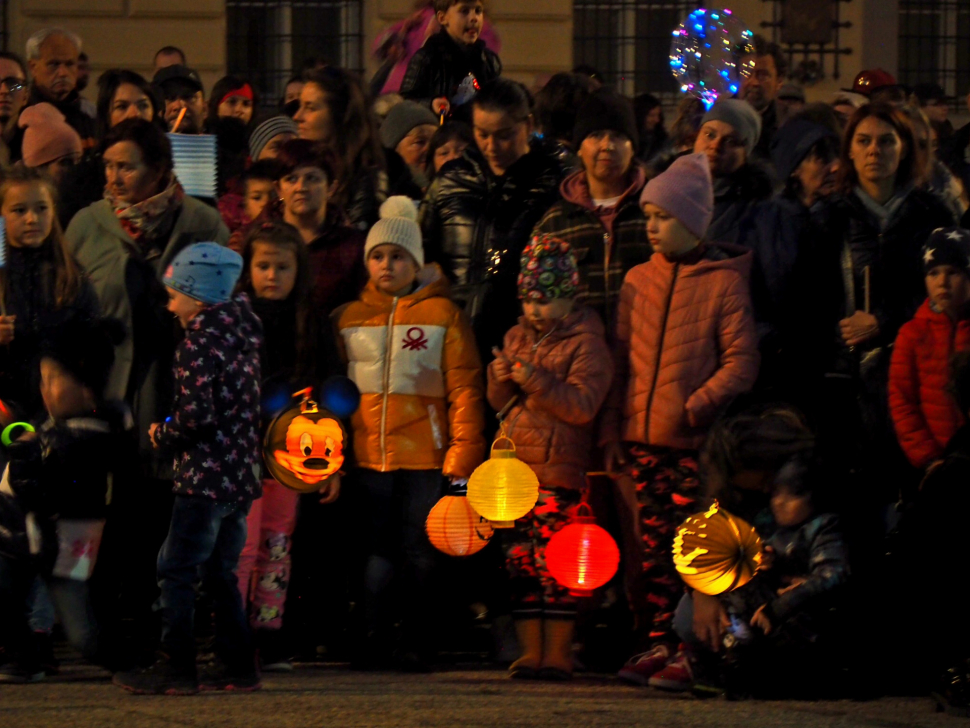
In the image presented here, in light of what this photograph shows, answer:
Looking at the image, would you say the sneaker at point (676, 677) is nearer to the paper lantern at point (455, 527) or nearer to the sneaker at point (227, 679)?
the paper lantern at point (455, 527)

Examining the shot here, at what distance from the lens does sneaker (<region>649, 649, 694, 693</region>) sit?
6.80 metres

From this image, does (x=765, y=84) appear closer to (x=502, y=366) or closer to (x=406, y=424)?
(x=502, y=366)

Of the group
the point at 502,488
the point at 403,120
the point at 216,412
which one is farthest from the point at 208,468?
the point at 403,120

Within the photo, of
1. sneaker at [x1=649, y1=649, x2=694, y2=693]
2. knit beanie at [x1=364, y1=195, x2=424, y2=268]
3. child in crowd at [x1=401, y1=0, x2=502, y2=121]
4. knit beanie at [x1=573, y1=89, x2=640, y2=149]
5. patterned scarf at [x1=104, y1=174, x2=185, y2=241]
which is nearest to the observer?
sneaker at [x1=649, y1=649, x2=694, y2=693]

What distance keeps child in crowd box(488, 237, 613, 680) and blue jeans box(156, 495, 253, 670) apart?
3.57 ft

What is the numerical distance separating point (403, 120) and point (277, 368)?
2258 mm

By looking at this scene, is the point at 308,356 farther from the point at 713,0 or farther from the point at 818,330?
the point at 713,0

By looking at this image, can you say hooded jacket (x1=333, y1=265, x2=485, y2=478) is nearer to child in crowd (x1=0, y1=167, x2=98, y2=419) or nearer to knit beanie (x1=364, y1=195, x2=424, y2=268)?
knit beanie (x1=364, y1=195, x2=424, y2=268)

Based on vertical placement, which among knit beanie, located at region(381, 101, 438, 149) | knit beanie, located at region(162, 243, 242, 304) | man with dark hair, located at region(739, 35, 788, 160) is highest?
man with dark hair, located at region(739, 35, 788, 160)

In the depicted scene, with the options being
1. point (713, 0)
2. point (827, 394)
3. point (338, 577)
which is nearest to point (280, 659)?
point (338, 577)

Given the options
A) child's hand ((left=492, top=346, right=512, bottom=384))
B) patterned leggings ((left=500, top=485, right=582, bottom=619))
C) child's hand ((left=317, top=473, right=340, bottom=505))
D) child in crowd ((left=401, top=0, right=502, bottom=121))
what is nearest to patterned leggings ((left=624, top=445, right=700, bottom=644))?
patterned leggings ((left=500, top=485, right=582, bottom=619))

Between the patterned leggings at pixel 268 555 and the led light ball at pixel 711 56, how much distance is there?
A: 9.73 feet

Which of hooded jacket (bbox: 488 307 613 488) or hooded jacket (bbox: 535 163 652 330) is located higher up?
hooded jacket (bbox: 535 163 652 330)

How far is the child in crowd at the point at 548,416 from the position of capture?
710cm
